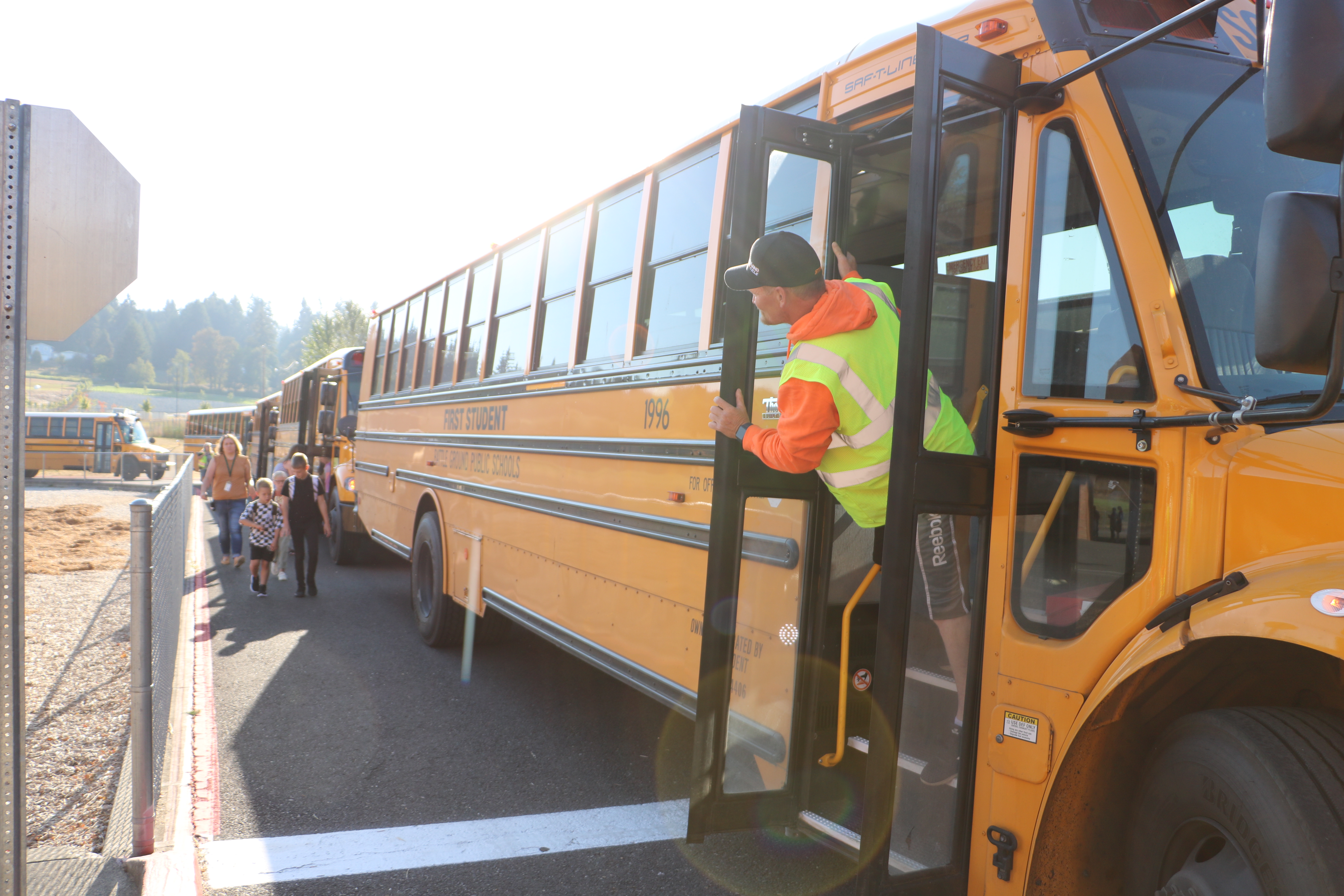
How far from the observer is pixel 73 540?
42.9 feet

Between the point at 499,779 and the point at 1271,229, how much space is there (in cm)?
398

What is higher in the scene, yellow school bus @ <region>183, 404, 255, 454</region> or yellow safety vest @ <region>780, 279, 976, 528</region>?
yellow safety vest @ <region>780, 279, 976, 528</region>

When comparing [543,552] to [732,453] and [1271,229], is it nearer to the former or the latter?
[732,453]

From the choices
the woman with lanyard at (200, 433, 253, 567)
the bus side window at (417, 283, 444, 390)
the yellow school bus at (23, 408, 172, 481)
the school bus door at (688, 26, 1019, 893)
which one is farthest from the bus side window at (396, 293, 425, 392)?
the yellow school bus at (23, 408, 172, 481)

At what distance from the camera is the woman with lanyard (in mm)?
10992

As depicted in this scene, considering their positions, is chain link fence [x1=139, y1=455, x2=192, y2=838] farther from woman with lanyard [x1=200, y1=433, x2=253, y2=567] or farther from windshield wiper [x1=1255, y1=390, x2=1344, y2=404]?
woman with lanyard [x1=200, y1=433, x2=253, y2=567]

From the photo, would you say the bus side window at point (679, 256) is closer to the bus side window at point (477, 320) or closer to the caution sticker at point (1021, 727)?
the caution sticker at point (1021, 727)

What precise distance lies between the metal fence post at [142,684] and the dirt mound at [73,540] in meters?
5.44

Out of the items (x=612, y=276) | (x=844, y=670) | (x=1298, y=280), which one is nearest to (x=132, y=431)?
(x=612, y=276)

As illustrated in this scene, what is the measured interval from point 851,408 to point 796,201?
3.58 feet

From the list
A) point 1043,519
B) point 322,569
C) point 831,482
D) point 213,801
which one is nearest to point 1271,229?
point 1043,519

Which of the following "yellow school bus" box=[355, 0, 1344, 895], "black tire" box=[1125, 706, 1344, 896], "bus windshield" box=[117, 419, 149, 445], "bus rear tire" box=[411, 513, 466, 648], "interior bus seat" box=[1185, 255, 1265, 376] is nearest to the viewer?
"black tire" box=[1125, 706, 1344, 896]

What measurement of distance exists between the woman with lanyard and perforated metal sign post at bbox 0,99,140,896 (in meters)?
8.97

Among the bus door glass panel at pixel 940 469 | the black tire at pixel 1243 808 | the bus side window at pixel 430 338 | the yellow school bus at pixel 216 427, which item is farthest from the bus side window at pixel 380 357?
the yellow school bus at pixel 216 427
